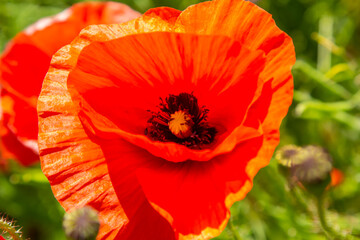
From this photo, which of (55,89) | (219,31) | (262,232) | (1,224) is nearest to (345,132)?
(262,232)

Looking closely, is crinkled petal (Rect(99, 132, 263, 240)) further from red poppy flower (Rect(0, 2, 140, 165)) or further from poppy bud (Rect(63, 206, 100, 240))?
red poppy flower (Rect(0, 2, 140, 165))

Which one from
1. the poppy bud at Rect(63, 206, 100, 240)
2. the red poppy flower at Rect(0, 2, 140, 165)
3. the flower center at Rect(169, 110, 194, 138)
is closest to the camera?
the poppy bud at Rect(63, 206, 100, 240)

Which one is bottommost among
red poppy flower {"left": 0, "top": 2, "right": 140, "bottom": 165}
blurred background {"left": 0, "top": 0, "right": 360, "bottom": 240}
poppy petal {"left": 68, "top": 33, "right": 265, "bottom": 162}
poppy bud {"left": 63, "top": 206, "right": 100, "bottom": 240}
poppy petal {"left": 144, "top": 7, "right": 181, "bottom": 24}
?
blurred background {"left": 0, "top": 0, "right": 360, "bottom": 240}

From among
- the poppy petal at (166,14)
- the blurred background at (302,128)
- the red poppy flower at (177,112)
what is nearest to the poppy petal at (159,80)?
the red poppy flower at (177,112)

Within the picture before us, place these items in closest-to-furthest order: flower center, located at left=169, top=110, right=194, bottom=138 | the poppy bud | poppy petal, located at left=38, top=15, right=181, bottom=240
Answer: the poppy bud → poppy petal, located at left=38, top=15, right=181, bottom=240 → flower center, located at left=169, top=110, right=194, bottom=138

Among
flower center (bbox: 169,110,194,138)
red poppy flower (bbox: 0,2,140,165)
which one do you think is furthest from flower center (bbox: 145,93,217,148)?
red poppy flower (bbox: 0,2,140,165)

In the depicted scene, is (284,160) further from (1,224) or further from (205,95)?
(1,224)

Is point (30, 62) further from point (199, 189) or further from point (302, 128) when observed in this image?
point (302, 128)
